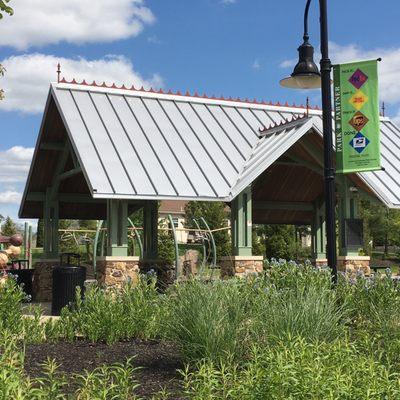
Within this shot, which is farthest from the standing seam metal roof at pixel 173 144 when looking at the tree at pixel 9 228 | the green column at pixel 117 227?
the tree at pixel 9 228

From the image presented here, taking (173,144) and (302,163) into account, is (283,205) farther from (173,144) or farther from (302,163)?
(173,144)

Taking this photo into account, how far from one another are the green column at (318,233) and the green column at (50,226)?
7.52 metres

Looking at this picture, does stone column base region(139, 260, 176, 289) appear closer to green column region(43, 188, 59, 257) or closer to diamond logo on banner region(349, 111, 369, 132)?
green column region(43, 188, 59, 257)

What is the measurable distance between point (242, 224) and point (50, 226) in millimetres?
6248

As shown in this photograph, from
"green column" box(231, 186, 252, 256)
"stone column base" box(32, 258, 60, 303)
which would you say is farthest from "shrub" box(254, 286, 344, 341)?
"stone column base" box(32, 258, 60, 303)

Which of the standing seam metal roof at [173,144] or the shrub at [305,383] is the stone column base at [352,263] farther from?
the shrub at [305,383]

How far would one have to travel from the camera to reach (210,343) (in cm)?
620

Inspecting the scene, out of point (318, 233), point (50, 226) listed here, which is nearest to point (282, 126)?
point (318, 233)

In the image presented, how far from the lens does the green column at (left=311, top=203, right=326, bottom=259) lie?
18.5m

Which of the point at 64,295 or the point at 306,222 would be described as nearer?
the point at 64,295

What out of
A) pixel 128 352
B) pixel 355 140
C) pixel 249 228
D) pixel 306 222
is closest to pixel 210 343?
pixel 128 352

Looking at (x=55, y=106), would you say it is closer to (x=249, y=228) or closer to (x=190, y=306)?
(x=249, y=228)

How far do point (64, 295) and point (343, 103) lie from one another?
246 inches

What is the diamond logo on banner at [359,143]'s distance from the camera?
30.2 feet
